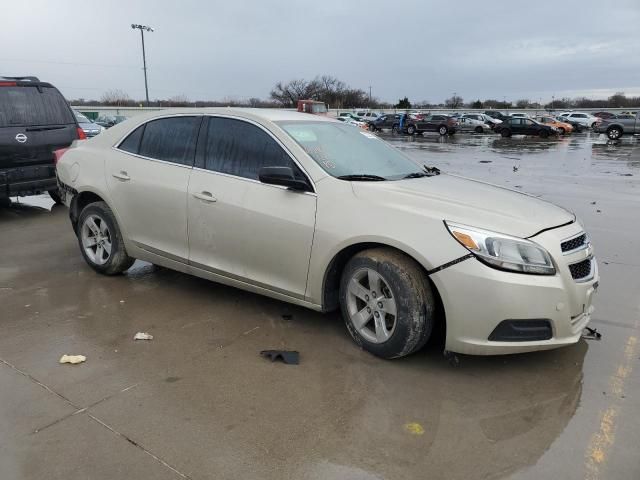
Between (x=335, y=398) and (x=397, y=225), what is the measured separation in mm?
1150

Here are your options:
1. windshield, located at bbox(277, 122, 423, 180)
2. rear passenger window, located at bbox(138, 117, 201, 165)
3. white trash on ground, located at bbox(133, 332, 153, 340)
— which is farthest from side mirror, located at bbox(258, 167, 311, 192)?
white trash on ground, located at bbox(133, 332, 153, 340)

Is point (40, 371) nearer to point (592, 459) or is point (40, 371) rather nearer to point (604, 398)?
point (592, 459)

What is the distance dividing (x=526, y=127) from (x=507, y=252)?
37.6 meters

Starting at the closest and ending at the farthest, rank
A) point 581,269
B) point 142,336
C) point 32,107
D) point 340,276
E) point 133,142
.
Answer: point 581,269, point 340,276, point 142,336, point 133,142, point 32,107

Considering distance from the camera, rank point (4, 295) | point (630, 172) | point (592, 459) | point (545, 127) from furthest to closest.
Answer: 1. point (545, 127)
2. point (630, 172)
3. point (4, 295)
4. point (592, 459)

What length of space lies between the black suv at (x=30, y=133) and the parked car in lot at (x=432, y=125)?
34783 mm

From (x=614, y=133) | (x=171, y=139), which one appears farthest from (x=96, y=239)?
(x=614, y=133)

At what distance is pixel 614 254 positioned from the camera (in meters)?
6.34

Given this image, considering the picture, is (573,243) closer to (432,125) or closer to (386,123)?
(432,125)

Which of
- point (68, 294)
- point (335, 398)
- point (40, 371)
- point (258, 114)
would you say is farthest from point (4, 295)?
point (335, 398)

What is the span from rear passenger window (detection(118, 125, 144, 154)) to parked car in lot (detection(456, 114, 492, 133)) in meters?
40.6

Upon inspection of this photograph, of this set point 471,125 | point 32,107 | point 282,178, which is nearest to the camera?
point 282,178

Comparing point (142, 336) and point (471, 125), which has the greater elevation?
point (142, 336)

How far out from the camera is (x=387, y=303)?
3.59 meters
